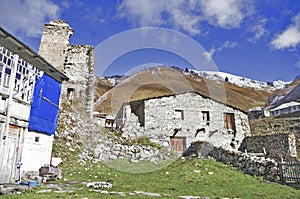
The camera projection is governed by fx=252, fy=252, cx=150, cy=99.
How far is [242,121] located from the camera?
25.0 metres

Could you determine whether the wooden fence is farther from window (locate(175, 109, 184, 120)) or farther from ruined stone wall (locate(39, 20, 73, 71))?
ruined stone wall (locate(39, 20, 73, 71))

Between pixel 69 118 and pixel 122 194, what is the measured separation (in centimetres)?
1104

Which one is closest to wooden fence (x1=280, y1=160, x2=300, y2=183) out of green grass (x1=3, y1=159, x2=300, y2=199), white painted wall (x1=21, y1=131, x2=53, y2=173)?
green grass (x1=3, y1=159, x2=300, y2=199)

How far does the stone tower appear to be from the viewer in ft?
68.5

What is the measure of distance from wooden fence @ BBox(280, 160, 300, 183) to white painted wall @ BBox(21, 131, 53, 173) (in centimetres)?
1200

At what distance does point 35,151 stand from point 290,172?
12654 mm

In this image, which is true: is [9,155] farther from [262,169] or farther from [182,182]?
[262,169]

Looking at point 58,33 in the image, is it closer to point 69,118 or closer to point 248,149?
point 69,118

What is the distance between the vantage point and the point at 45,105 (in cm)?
1280

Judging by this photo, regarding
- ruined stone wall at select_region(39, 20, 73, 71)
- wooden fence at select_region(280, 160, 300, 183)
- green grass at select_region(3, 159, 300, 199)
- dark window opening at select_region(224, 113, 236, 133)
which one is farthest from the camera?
dark window opening at select_region(224, 113, 236, 133)

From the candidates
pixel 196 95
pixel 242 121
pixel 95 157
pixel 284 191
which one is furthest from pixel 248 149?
pixel 95 157

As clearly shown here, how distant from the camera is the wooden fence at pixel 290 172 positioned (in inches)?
494

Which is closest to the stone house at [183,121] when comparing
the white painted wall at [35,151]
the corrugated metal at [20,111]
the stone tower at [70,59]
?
the stone tower at [70,59]

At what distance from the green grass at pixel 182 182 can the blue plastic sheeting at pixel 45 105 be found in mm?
2546
